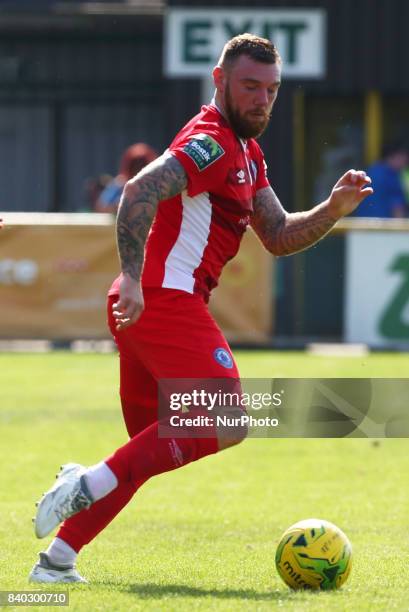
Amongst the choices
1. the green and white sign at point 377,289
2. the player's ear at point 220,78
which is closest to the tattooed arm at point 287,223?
the player's ear at point 220,78

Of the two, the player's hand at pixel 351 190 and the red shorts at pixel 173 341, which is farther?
the player's hand at pixel 351 190

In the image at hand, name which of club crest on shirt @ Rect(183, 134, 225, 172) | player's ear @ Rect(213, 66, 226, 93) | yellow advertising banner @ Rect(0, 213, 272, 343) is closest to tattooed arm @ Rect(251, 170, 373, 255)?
player's ear @ Rect(213, 66, 226, 93)

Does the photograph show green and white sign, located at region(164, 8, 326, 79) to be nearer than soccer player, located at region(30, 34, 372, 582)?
No

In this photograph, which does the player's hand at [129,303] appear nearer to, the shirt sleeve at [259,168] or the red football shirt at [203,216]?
the red football shirt at [203,216]

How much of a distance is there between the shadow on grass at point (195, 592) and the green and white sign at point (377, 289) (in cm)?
1142

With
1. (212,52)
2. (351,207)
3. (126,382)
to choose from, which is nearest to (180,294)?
(126,382)

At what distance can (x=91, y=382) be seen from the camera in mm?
14203

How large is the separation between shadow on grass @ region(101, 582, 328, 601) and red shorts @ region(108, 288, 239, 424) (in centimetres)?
73

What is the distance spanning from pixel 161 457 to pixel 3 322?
466 inches

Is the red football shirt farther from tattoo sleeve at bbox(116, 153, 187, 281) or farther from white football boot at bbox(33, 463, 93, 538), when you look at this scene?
white football boot at bbox(33, 463, 93, 538)

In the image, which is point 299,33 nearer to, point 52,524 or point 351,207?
point 351,207

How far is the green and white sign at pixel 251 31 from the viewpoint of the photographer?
19938mm

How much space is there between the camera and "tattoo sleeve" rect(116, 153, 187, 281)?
5.55 m

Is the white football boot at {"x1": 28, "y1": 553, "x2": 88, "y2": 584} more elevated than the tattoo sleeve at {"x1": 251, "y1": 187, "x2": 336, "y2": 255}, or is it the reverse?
the tattoo sleeve at {"x1": 251, "y1": 187, "x2": 336, "y2": 255}
